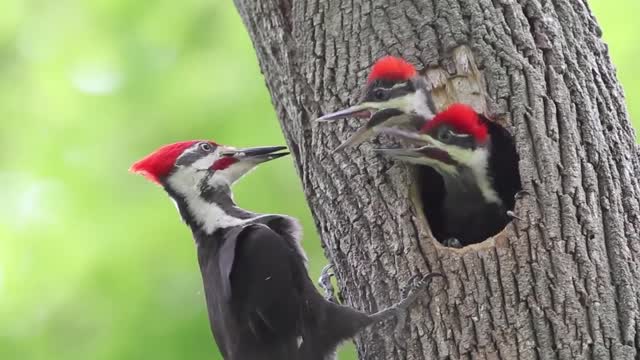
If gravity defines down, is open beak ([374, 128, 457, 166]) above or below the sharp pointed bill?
below

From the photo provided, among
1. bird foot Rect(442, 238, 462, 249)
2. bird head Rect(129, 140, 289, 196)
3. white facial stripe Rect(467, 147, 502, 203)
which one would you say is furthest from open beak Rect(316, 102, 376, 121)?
bird head Rect(129, 140, 289, 196)

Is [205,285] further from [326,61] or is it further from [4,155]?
[4,155]

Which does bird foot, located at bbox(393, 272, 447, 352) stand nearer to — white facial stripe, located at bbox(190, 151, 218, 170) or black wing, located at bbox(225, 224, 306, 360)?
black wing, located at bbox(225, 224, 306, 360)

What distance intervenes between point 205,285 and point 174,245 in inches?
57.1

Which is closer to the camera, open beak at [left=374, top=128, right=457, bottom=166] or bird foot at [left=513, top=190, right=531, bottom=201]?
bird foot at [left=513, top=190, right=531, bottom=201]

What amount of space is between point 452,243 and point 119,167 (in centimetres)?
265

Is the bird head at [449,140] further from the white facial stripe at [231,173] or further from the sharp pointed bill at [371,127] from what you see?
the white facial stripe at [231,173]

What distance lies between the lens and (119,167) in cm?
564

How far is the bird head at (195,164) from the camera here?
4215 millimetres

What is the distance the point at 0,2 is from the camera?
22.0ft

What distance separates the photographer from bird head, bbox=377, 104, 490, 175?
3.40 meters

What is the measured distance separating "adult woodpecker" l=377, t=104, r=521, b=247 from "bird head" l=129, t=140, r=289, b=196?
31.6 inches

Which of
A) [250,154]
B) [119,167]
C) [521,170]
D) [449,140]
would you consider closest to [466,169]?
[449,140]

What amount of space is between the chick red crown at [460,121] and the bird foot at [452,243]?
39cm
